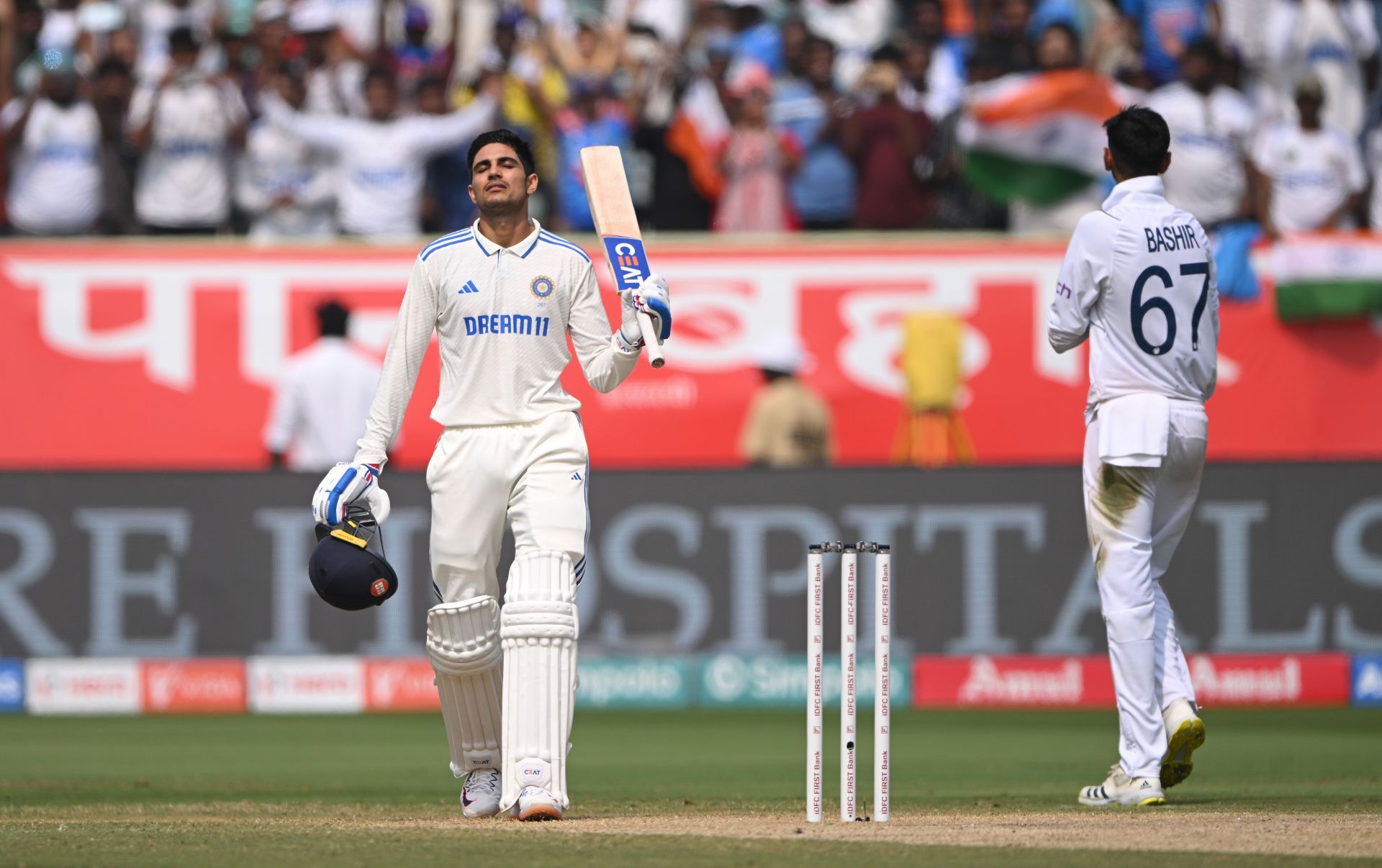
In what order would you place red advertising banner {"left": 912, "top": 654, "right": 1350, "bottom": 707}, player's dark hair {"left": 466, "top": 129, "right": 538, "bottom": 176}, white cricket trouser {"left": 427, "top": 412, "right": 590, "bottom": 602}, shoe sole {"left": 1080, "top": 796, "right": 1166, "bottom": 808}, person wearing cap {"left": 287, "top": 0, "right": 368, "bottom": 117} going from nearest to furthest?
white cricket trouser {"left": 427, "top": 412, "right": 590, "bottom": 602}, player's dark hair {"left": 466, "top": 129, "right": 538, "bottom": 176}, shoe sole {"left": 1080, "top": 796, "right": 1166, "bottom": 808}, red advertising banner {"left": 912, "top": 654, "right": 1350, "bottom": 707}, person wearing cap {"left": 287, "top": 0, "right": 368, "bottom": 117}

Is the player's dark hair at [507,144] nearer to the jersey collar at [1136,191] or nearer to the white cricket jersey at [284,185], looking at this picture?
the jersey collar at [1136,191]

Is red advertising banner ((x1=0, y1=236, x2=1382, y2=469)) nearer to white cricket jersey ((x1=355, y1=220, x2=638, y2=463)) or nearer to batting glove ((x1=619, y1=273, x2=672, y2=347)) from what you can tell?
white cricket jersey ((x1=355, y1=220, x2=638, y2=463))

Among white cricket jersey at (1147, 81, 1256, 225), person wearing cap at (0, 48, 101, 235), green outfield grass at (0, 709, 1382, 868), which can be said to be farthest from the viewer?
person wearing cap at (0, 48, 101, 235)

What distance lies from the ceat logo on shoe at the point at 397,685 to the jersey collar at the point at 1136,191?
6.37 meters

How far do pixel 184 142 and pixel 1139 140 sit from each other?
9146 mm

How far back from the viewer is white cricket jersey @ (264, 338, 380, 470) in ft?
44.0

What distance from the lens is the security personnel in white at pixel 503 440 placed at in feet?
21.9

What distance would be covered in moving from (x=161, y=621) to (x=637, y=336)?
669 cm

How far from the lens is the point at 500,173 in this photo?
22.4 feet

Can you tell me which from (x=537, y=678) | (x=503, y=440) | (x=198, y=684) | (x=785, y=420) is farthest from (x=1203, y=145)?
(x=537, y=678)

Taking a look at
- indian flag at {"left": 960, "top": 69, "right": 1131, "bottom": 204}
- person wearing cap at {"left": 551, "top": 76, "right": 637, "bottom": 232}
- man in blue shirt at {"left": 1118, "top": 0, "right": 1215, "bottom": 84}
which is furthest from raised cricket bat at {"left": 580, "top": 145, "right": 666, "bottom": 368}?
man in blue shirt at {"left": 1118, "top": 0, "right": 1215, "bottom": 84}

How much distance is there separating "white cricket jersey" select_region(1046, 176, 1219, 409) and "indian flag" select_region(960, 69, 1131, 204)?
7437 millimetres

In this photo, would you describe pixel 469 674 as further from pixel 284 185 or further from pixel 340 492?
pixel 284 185

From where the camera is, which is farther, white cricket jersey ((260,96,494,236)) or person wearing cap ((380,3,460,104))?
person wearing cap ((380,3,460,104))
